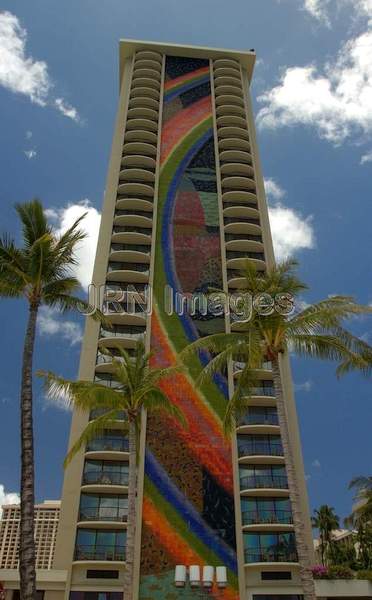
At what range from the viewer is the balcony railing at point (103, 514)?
39938 mm

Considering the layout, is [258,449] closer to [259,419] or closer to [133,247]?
[259,419]

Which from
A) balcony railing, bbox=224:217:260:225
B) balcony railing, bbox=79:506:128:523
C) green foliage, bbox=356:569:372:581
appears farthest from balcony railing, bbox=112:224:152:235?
green foliage, bbox=356:569:372:581

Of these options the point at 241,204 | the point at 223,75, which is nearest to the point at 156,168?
the point at 241,204

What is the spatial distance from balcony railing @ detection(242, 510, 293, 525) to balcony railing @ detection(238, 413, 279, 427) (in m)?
6.97

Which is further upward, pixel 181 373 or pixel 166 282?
pixel 166 282

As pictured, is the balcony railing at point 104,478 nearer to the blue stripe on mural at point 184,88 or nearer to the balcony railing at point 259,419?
the balcony railing at point 259,419

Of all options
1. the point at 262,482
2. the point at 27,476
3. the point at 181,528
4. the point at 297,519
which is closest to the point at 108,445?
the point at 181,528

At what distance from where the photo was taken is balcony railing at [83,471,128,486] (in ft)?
135

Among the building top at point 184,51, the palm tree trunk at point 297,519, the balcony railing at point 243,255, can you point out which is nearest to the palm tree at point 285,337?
the palm tree trunk at point 297,519

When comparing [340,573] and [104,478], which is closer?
[340,573]

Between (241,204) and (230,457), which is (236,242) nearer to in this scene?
(241,204)

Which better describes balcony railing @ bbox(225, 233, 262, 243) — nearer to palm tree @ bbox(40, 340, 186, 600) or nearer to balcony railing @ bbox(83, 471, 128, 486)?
balcony railing @ bbox(83, 471, 128, 486)

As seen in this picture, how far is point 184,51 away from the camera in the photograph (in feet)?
236

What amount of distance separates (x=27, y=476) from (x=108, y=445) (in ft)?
73.9
